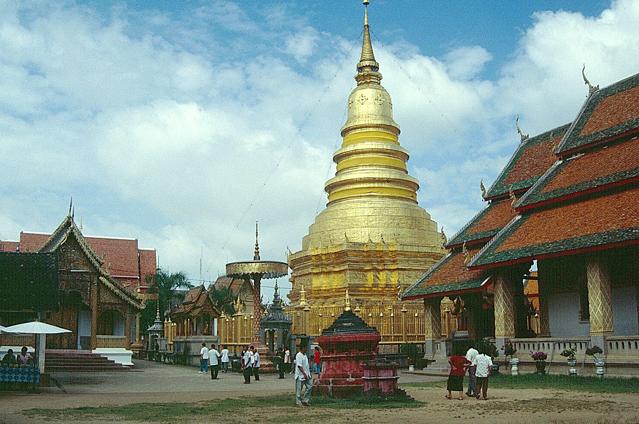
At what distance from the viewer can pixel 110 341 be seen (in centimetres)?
3291

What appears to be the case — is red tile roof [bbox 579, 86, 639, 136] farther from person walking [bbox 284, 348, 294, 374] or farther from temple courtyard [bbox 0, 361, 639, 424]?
person walking [bbox 284, 348, 294, 374]

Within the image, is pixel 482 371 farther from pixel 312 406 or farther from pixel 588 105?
pixel 588 105

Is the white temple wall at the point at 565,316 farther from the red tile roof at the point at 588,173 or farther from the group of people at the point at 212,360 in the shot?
the group of people at the point at 212,360

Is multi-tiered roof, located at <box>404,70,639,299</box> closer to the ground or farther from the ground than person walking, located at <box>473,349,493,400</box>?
farther from the ground

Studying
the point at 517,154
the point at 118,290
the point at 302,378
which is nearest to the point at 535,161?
the point at 517,154

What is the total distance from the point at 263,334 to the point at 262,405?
17.6m

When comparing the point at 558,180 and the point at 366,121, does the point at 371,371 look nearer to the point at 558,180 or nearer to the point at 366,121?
the point at 558,180

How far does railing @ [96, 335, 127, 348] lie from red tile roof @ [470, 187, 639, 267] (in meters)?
16.2

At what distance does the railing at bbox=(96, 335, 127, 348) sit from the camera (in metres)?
32.8

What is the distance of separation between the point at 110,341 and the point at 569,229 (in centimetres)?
1975

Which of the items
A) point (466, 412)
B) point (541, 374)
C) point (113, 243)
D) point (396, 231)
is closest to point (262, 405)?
point (466, 412)

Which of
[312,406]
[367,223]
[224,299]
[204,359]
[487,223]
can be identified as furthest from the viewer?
[224,299]

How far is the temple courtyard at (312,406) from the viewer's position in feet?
41.5

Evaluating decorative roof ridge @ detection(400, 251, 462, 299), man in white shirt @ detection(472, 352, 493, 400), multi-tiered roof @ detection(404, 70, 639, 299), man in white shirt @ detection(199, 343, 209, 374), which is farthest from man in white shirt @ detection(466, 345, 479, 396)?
man in white shirt @ detection(199, 343, 209, 374)
